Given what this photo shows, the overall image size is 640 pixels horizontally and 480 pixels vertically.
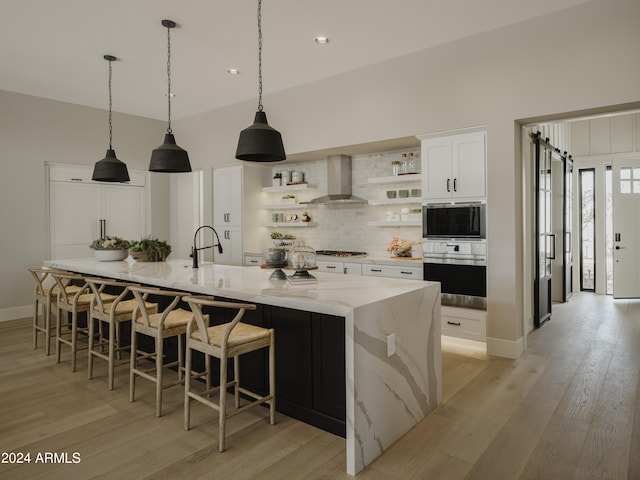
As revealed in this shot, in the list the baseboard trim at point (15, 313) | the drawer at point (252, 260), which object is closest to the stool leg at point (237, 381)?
the drawer at point (252, 260)

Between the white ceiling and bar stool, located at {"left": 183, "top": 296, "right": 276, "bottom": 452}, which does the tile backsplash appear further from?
bar stool, located at {"left": 183, "top": 296, "right": 276, "bottom": 452}

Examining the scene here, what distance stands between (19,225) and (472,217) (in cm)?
604

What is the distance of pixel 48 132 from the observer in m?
6.31

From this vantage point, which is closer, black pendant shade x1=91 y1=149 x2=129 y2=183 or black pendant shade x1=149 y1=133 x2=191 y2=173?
black pendant shade x1=149 y1=133 x2=191 y2=173

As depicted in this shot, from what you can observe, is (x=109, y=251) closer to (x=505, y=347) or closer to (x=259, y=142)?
A: (x=259, y=142)

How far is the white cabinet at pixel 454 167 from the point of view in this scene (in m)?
4.30

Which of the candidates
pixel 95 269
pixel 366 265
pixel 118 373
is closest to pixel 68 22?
pixel 95 269

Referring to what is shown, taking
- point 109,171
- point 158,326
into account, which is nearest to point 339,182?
point 109,171

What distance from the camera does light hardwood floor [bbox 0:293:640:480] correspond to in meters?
2.29

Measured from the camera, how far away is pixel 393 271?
500cm

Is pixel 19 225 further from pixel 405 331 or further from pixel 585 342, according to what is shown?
pixel 585 342

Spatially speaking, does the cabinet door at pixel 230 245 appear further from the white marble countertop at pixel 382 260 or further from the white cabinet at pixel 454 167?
the white cabinet at pixel 454 167

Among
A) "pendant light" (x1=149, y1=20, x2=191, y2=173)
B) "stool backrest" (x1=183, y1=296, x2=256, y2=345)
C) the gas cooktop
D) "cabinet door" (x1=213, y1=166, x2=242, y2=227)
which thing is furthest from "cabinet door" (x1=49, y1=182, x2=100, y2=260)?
"stool backrest" (x1=183, y1=296, x2=256, y2=345)

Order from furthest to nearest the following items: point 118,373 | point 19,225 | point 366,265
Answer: point 19,225 < point 366,265 < point 118,373
